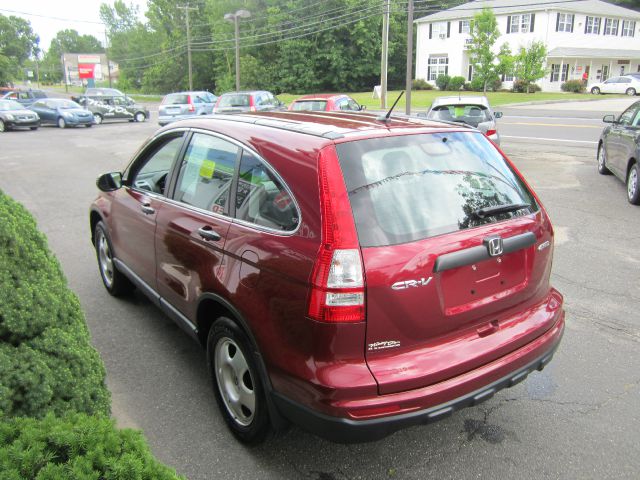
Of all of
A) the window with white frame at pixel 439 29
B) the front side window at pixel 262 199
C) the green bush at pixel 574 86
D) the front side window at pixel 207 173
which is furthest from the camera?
the window with white frame at pixel 439 29

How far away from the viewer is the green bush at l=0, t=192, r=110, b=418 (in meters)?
2.20

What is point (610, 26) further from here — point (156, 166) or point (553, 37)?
point (156, 166)

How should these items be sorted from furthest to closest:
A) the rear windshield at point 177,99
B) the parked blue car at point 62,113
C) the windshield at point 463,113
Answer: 1. the parked blue car at point 62,113
2. the rear windshield at point 177,99
3. the windshield at point 463,113

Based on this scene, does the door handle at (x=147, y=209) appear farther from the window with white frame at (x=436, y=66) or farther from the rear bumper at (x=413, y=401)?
the window with white frame at (x=436, y=66)

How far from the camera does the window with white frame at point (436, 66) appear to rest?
5884cm

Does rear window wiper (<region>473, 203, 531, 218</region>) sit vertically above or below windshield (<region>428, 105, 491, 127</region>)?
below

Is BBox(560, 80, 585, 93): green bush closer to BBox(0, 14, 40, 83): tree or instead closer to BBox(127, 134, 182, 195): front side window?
BBox(127, 134, 182, 195): front side window

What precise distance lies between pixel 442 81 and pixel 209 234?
2197 inches

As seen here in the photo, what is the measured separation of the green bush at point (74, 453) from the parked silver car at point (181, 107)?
23.7 metres

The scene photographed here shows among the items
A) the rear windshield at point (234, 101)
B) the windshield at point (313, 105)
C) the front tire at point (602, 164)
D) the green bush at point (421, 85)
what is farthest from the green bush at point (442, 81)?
the front tire at point (602, 164)

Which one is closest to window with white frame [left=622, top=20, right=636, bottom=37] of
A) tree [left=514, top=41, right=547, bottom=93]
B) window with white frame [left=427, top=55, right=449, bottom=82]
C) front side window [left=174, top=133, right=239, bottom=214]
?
window with white frame [left=427, top=55, right=449, bottom=82]

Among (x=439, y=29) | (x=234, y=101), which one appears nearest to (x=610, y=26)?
(x=439, y=29)

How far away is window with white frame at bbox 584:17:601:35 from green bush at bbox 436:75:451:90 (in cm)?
1494

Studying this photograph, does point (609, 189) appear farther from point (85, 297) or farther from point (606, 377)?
point (85, 297)
